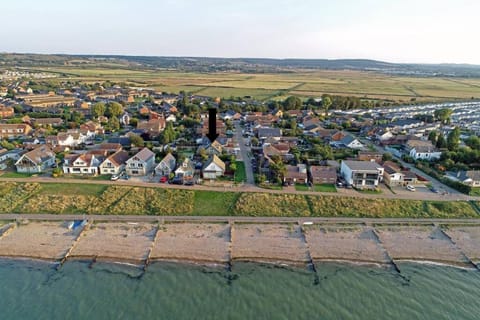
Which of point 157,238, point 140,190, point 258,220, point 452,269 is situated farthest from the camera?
point 140,190

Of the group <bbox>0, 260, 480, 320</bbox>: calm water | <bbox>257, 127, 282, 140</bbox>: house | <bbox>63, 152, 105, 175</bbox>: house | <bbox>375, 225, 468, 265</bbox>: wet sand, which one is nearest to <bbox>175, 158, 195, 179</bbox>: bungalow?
<bbox>63, 152, 105, 175</bbox>: house

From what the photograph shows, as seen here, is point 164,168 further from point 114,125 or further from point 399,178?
point 114,125

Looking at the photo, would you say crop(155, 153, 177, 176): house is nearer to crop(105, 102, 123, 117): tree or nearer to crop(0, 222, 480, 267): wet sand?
crop(0, 222, 480, 267): wet sand

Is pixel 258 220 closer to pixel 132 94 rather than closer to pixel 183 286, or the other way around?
pixel 183 286

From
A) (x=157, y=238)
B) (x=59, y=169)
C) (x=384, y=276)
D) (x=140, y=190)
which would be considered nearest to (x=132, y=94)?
(x=59, y=169)

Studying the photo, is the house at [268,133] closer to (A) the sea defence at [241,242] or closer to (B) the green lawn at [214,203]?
(B) the green lawn at [214,203]

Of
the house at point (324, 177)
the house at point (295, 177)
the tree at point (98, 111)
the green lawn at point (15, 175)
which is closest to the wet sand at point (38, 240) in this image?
the green lawn at point (15, 175)

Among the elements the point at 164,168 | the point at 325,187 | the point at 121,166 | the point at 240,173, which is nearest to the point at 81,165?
the point at 121,166
